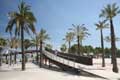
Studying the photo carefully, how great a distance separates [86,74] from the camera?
1294 inches

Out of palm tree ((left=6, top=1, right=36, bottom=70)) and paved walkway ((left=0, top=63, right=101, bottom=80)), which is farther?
palm tree ((left=6, top=1, right=36, bottom=70))

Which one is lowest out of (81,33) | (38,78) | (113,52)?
(38,78)

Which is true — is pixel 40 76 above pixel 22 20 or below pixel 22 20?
below

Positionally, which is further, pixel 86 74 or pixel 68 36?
pixel 68 36

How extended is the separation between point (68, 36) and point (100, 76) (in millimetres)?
64992

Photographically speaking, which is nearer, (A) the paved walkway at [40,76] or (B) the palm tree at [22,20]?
(A) the paved walkway at [40,76]

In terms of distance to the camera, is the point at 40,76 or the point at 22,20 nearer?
the point at 40,76

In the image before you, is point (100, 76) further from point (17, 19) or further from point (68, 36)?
point (68, 36)

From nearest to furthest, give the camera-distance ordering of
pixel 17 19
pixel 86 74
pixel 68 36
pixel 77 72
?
pixel 86 74 < pixel 77 72 < pixel 17 19 < pixel 68 36

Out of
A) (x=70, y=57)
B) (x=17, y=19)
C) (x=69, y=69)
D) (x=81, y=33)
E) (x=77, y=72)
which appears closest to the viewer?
(x=77, y=72)

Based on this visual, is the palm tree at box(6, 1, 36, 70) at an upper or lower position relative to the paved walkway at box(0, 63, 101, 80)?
upper

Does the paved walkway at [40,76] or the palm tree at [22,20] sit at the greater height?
the palm tree at [22,20]

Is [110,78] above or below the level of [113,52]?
below

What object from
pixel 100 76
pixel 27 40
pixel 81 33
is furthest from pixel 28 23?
pixel 27 40
